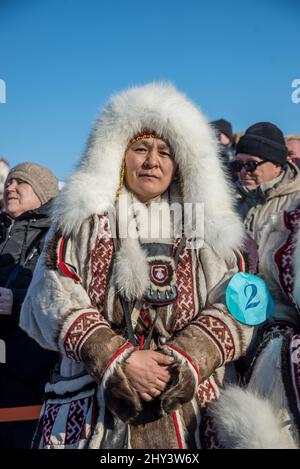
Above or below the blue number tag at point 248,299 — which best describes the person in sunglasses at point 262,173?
above

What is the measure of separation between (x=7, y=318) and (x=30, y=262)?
31 cm

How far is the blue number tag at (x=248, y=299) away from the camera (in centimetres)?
197

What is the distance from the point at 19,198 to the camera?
3.32 metres

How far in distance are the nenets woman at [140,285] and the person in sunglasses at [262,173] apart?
3.47 feet

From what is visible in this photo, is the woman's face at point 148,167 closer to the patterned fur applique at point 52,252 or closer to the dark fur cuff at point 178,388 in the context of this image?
the patterned fur applique at point 52,252

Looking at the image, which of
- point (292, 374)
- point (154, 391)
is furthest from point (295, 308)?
point (154, 391)

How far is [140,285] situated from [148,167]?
47 centimetres

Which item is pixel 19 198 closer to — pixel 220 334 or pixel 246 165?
pixel 246 165

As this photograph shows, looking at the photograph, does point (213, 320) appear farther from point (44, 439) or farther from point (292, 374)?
point (44, 439)

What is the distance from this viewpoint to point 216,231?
210 cm

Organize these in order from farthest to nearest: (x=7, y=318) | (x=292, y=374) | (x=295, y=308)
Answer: (x=7, y=318) → (x=295, y=308) → (x=292, y=374)

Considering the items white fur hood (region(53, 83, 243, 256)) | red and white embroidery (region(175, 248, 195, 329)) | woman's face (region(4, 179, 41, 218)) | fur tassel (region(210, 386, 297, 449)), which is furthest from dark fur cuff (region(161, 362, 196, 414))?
woman's face (region(4, 179, 41, 218))

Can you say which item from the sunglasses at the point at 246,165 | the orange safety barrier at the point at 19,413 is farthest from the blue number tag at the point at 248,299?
the sunglasses at the point at 246,165

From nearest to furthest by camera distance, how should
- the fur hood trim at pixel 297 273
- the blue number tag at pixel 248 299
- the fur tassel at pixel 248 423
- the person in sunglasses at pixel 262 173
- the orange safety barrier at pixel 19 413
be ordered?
the fur tassel at pixel 248 423
the fur hood trim at pixel 297 273
the blue number tag at pixel 248 299
the orange safety barrier at pixel 19 413
the person in sunglasses at pixel 262 173
